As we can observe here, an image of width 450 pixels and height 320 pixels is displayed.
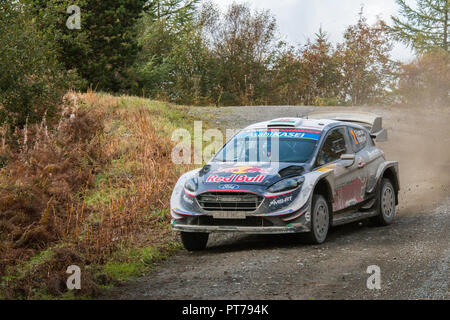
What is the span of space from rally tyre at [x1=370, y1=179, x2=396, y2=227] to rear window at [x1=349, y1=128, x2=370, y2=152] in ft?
2.46

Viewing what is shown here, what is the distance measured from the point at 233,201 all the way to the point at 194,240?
114 centimetres

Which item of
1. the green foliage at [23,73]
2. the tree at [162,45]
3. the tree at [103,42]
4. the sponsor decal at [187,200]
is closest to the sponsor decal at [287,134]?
the sponsor decal at [187,200]

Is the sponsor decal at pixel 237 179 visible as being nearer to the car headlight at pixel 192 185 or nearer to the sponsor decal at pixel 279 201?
the car headlight at pixel 192 185

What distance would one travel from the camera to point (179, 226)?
977cm

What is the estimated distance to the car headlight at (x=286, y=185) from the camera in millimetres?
9398

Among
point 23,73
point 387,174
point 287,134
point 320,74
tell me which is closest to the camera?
point 287,134

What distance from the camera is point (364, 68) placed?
41.8 metres

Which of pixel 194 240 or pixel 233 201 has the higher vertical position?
pixel 233 201

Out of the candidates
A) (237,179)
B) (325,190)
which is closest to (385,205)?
(325,190)

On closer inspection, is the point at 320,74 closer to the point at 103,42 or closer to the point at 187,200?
the point at 103,42
